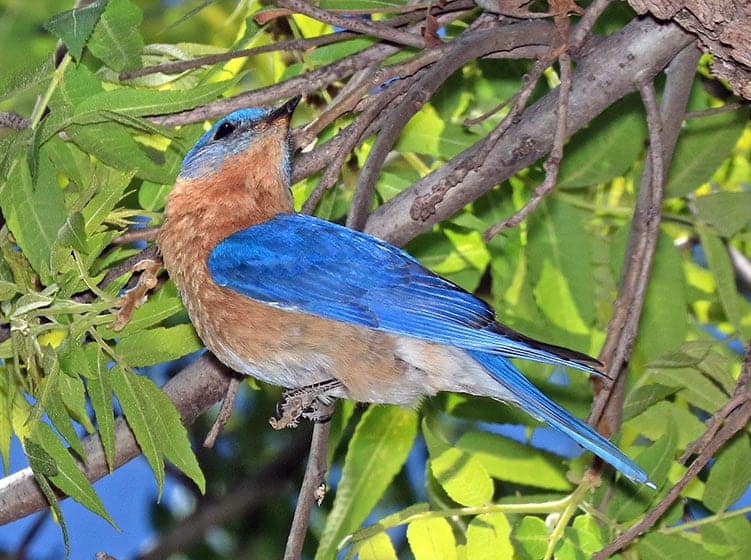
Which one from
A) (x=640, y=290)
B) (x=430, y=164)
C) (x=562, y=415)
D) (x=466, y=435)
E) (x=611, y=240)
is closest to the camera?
(x=562, y=415)

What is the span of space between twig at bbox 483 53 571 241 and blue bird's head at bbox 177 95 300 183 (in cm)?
82

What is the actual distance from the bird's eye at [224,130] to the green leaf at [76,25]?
2.26 feet

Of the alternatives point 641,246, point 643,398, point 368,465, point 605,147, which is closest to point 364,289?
point 368,465

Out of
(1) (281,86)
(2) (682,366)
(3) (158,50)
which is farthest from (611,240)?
(3) (158,50)

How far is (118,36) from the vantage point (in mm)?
3770

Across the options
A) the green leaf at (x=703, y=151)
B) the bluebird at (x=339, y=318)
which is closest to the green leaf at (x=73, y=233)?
the bluebird at (x=339, y=318)

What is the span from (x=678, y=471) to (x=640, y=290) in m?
0.60

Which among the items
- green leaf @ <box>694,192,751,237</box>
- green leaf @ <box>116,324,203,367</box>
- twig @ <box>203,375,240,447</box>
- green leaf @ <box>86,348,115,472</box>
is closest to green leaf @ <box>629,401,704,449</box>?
green leaf @ <box>694,192,751,237</box>

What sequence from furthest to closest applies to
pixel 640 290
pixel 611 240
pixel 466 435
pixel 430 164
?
pixel 430 164
pixel 611 240
pixel 466 435
pixel 640 290

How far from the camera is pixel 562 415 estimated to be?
3.33 metres

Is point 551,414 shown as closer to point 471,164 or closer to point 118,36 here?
point 471,164

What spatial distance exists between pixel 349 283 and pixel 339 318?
0.49ft

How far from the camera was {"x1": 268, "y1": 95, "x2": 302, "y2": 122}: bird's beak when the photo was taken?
394 cm

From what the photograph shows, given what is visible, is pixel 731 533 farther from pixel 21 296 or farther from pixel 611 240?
pixel 21 296
